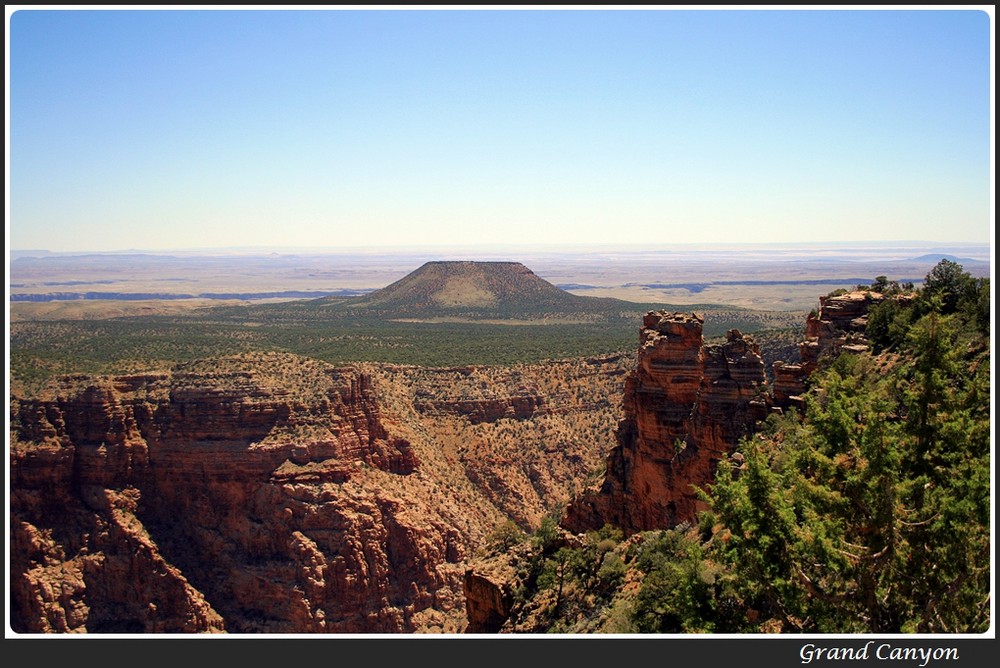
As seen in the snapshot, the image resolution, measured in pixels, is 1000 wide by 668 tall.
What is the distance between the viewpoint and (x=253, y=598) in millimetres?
43062

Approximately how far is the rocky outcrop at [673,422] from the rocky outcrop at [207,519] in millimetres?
11174

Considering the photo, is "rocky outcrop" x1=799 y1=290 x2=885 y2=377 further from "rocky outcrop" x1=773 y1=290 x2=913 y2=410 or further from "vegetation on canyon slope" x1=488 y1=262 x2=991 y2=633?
"vegetation on canyon slope" x1=488 y1=262 x2=991 y2=633

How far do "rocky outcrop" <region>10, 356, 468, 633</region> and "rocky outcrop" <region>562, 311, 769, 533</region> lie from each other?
11.2m

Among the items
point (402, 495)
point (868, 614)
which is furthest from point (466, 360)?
point (868, 614)

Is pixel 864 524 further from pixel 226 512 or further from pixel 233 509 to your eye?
pixel 226 512

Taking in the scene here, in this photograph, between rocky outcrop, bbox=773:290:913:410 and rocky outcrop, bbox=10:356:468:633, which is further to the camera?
rocky outcrop, bbox=10:356:468:633

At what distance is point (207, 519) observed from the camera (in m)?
45.2

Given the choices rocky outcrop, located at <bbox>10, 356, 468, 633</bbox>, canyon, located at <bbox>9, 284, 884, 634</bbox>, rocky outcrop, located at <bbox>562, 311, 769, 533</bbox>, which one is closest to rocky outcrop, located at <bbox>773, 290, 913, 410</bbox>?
rocky outcrop, located at <bbox>562, 311, 769, 533</bbox>

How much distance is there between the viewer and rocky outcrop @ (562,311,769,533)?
97.8 feet

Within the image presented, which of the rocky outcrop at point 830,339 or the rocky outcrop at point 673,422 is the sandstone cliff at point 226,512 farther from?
the rocky outcrop at point 830,339

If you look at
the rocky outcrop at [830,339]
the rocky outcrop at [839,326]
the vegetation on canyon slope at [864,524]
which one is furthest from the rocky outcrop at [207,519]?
the vegetation on canyon slope at [864,524]

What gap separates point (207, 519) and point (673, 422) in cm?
2246

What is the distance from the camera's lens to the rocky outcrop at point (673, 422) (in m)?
29.8

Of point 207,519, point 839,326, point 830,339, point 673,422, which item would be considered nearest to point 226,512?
point 207,519
